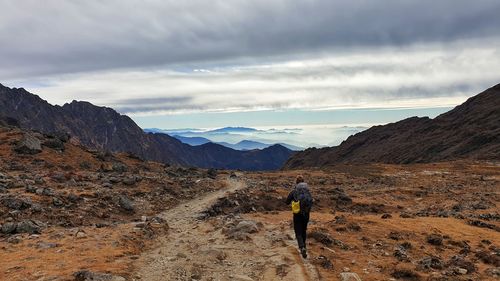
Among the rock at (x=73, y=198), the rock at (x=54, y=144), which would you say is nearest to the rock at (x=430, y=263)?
the rock at (x=73, y=198)

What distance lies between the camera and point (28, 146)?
2525 inches

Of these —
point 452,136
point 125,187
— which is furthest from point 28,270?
point 452,136

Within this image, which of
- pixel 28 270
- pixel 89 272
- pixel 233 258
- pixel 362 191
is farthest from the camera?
pixel 362 191

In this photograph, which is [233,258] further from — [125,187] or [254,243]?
[125,187]

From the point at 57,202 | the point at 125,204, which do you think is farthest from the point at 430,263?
the point at 57,202

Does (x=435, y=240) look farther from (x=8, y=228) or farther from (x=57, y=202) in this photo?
(x=57, y=202)

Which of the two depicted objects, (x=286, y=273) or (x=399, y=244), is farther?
(x=399, y=244)

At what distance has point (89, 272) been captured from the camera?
16.1 m

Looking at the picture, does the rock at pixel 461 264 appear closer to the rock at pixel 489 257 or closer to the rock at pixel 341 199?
the rock at pixel 489 257

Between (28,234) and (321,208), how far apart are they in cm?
2518

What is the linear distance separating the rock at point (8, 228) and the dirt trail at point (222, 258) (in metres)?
8.39

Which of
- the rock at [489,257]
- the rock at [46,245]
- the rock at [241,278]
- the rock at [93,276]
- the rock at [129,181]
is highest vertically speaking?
the rock at [129,181]

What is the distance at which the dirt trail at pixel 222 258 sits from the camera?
1705 centimetres

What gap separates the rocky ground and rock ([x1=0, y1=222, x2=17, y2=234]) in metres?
0.05
